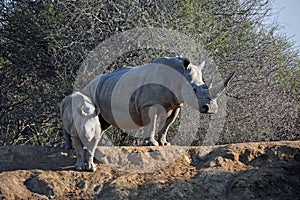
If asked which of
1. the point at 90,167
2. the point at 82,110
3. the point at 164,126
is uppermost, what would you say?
the point at 82,110

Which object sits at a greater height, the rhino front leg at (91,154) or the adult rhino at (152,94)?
the adult rhino at (152,94)

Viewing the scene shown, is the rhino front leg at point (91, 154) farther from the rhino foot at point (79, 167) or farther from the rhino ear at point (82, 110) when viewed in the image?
the rhino ear at point (82, 110)

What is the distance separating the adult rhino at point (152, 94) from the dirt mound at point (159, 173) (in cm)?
50

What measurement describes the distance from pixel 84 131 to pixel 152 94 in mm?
1248

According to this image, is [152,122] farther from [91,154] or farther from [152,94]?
[91,154]

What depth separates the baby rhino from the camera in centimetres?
635

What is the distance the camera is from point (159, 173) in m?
6.72

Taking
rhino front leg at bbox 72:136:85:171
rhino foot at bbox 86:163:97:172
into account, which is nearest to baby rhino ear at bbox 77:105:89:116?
rhino front leg at bbox 72:136:85:171

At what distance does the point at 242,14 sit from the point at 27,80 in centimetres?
605

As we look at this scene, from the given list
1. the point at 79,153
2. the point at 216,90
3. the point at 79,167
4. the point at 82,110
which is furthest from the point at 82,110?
the point at 216,90

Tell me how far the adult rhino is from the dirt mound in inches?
19.6

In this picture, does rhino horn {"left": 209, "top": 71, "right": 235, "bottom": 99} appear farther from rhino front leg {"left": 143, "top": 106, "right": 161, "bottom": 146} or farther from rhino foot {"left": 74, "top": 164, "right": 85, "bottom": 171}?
rhino foot {"left": 74, "top": 164, "right": 85, "bottom": 171}

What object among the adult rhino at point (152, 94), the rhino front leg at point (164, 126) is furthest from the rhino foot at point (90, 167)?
the rhino front leg at point (164, 126)

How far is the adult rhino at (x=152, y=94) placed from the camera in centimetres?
664
